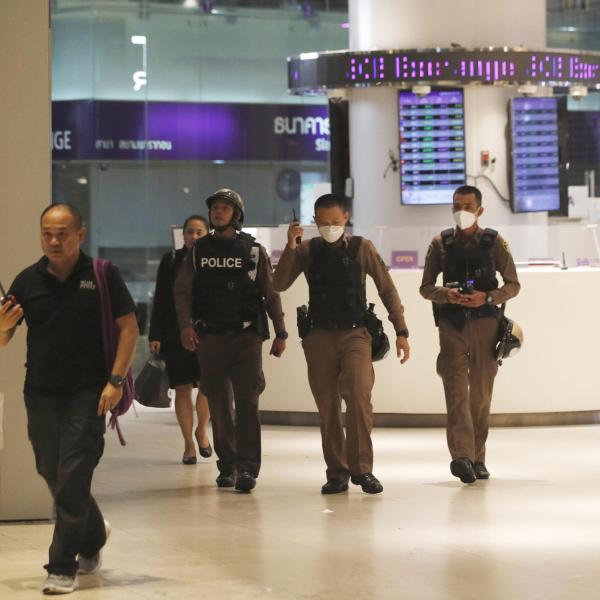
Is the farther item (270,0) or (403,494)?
(270,0)

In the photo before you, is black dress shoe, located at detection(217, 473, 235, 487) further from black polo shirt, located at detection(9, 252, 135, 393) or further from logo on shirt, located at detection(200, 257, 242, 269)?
black polo shirt, located at detection(9, 252, 135, 393)

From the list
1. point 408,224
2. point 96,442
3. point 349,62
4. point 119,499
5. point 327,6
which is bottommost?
point 119,499

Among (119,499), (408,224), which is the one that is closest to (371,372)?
(119,499)

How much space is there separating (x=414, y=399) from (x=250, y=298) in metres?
3.39

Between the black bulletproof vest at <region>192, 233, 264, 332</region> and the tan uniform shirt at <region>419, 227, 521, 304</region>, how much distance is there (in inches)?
37.0

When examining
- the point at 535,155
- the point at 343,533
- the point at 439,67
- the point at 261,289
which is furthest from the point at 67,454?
the point at 535,155

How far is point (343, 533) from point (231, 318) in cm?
177

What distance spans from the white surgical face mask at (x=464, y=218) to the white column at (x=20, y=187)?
235 cm

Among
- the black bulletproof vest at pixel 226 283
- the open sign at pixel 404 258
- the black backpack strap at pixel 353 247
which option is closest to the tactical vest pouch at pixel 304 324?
the black bulletproof vest at pixel 226 283

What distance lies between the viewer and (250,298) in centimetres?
820

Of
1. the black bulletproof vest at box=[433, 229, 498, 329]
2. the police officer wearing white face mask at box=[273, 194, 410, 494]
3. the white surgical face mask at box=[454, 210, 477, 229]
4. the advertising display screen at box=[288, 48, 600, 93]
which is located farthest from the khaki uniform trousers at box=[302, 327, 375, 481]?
the advertising display screen at box=[288, 48, 600, 93]

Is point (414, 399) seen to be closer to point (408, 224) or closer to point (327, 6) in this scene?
point (408, 224)

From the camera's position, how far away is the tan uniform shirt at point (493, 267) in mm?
8242

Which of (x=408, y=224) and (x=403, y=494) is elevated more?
(x=408, y=224)
